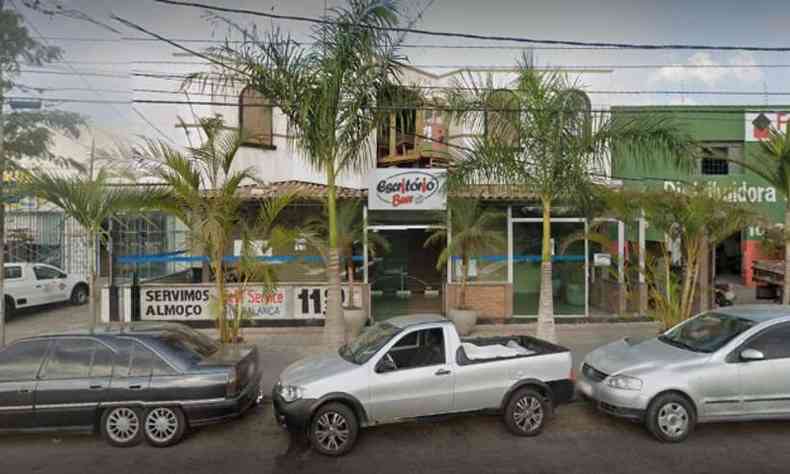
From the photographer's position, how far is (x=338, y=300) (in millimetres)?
7965

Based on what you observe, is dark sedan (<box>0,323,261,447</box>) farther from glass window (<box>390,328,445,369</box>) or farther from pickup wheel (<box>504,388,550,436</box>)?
pickup wheel (<box>504,388,550,436</box>)

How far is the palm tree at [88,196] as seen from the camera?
789cm

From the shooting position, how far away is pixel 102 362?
18.7 feet

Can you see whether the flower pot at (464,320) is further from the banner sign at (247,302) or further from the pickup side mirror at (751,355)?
the pickup side mirror at (751,355)

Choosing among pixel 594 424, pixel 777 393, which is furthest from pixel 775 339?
pixel 594 424

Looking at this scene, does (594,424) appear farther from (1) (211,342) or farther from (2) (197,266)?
(2) (197,266)

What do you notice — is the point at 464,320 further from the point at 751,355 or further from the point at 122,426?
the point at 122,426

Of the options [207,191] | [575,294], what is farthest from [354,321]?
[575,294]

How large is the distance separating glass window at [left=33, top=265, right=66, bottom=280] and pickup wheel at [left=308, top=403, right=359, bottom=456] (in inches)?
531

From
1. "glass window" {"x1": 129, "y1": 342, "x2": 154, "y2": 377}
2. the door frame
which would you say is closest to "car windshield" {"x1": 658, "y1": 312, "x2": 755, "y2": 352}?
the door frame

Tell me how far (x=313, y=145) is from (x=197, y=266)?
250 inches

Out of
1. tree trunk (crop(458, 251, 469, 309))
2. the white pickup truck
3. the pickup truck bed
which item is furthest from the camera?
the white pickup truck

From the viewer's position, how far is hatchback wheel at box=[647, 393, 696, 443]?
223 inches

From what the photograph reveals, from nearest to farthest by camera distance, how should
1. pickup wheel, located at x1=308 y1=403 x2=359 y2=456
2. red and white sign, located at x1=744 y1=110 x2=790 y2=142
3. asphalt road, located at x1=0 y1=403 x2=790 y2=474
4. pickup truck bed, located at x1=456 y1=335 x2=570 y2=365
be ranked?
asphalt road, located at x1=0 y1=403 x2=790 y2=474, pickup wheel, located at x1=308 y1=403 x2=359 y2=456, pickup truck bed, located at x1=456 y1=335 x2=570 y2=365, red and white sign, located at x1=744 y1=110 x2=790 y2=142
